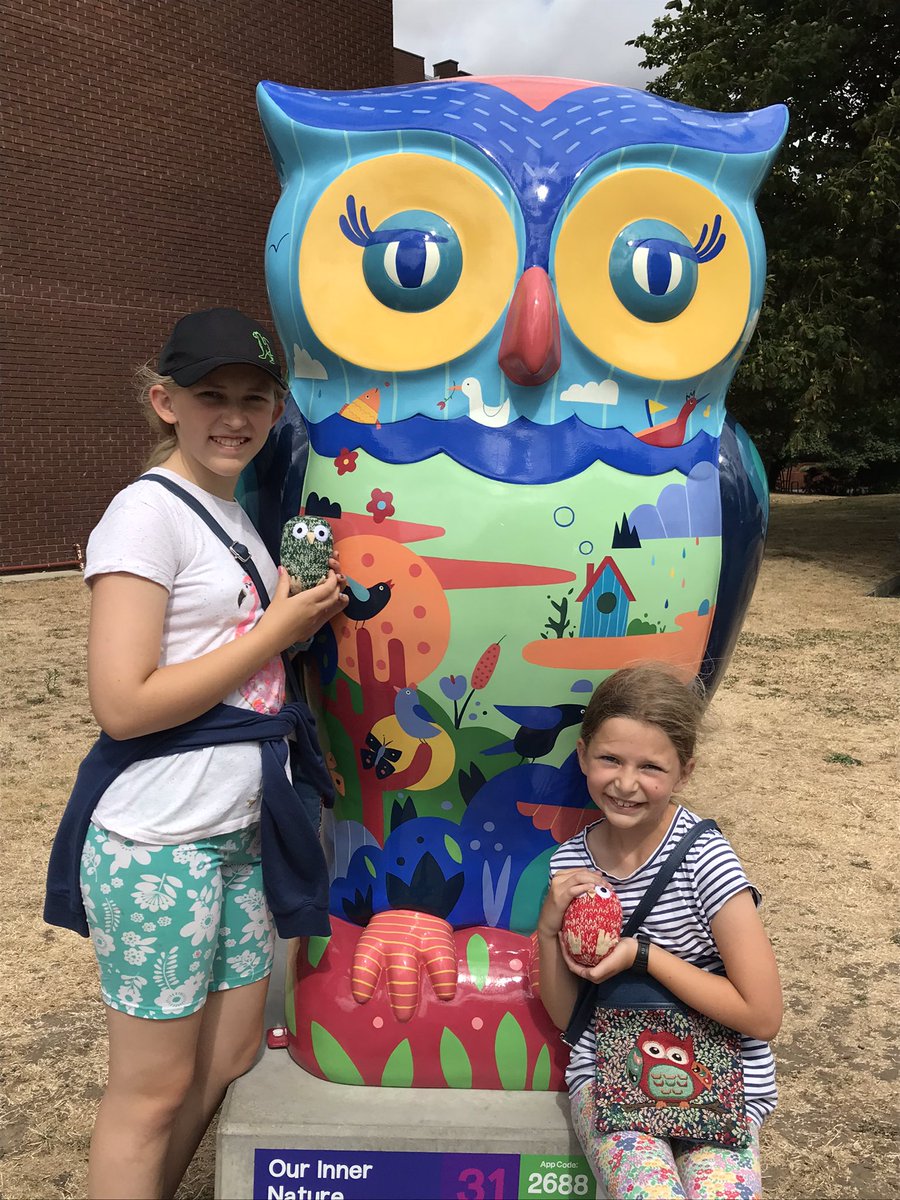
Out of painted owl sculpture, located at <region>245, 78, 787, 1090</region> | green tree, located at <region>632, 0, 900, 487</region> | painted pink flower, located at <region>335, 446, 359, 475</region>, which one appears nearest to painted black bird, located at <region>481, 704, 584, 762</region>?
painted owl sculpture, located at <region>245, 78, 787, 1090</region>

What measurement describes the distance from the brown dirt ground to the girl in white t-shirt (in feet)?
2.46

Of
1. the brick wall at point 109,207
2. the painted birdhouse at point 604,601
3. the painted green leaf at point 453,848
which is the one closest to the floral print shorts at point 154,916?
the painted green leaf at point 453,848

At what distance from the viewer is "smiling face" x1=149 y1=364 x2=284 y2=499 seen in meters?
1.62

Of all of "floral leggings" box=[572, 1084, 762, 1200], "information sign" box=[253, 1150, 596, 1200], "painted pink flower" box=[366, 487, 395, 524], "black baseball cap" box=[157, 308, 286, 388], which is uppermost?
"black baseball cap" box=[157, 308, 286, 388]

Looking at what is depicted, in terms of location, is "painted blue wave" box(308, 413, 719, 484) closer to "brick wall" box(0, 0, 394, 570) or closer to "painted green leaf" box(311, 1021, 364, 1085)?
"painted green leaf" box(311, 1021, 364, 1085)

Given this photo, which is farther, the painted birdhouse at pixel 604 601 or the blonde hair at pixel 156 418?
the painted birdhouse at pixel 604 601

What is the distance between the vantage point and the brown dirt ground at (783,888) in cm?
243

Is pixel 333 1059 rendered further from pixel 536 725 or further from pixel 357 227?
pixel 357 227

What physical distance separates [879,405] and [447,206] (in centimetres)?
1187

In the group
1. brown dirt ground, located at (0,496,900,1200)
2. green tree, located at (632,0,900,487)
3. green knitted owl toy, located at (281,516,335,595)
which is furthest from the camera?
green tree, located at (632,0,900,487)

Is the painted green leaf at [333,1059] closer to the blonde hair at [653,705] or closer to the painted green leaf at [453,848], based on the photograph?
the painted green leaf at [453,848]

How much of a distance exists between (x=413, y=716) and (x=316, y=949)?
0.50 metres

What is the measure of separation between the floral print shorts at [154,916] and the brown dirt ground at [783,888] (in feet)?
2.73

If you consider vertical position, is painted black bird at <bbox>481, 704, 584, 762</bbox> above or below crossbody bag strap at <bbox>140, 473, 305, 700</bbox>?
below
